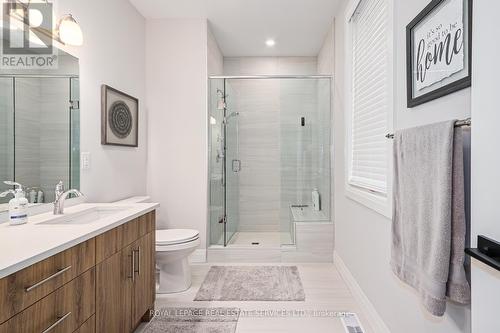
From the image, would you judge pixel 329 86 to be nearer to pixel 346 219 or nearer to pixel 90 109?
pixel 346 219

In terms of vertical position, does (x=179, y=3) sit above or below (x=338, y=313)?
above

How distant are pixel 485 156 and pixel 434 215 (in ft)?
1.19

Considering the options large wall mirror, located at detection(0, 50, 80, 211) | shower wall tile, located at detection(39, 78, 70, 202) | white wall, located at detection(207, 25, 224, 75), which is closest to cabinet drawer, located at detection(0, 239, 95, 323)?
large wall mirror, located at detection(0, 50, 80, 211)

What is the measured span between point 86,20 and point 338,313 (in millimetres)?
2960

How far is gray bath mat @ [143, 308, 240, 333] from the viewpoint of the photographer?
1957 millimetres

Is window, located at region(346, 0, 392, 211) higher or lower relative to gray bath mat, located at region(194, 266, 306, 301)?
higher

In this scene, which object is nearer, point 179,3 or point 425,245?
point 425,245

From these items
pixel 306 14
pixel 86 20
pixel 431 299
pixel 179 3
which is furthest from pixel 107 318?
pixel 306 14

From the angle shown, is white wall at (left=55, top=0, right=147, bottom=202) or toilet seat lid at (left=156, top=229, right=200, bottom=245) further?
toilet seat lid at (left=156, top=229, right=200, bottom=245)

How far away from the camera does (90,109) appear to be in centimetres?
230

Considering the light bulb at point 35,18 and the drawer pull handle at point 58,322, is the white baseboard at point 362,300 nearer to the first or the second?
the drawer pull handle at point 58,322

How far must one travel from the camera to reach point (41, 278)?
3.42ft

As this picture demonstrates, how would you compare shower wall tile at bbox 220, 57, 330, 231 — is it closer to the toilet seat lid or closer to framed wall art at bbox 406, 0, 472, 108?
the toilet seat lid

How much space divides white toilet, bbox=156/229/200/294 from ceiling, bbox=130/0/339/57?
7.55ft
